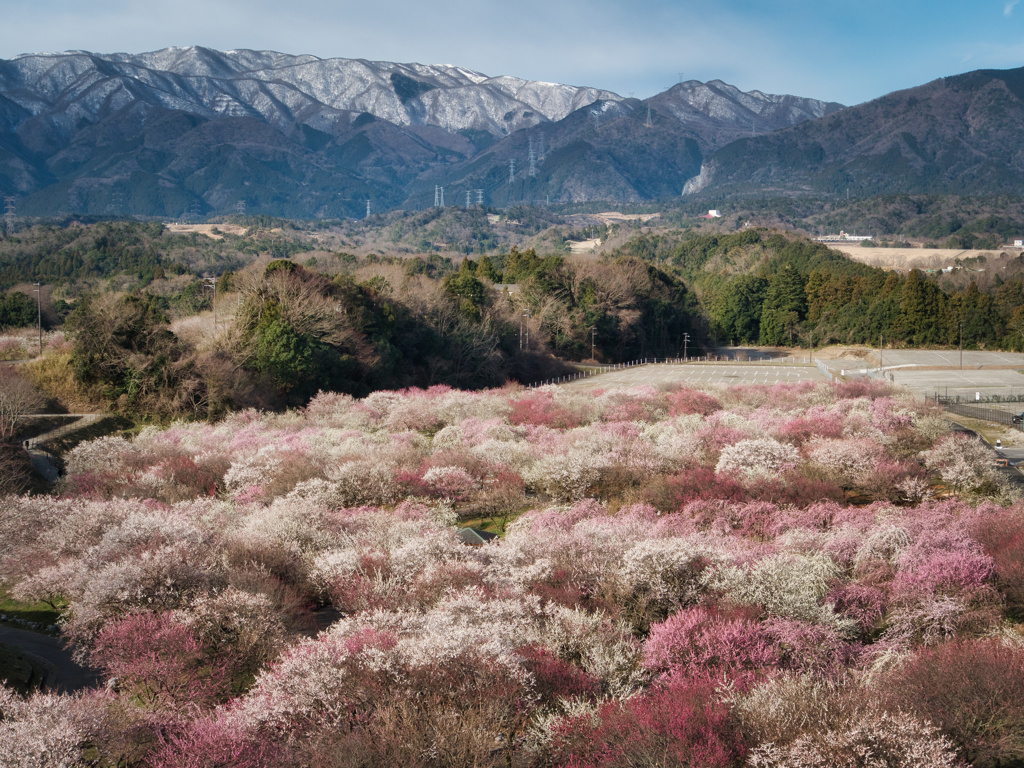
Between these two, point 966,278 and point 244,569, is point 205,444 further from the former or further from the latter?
point 966,278

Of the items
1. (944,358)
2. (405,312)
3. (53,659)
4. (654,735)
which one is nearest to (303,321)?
(405,312)

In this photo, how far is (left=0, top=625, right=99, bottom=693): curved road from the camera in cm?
1318

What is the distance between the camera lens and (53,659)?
1409 cm

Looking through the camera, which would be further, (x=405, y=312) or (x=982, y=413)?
(x=405, y=312)

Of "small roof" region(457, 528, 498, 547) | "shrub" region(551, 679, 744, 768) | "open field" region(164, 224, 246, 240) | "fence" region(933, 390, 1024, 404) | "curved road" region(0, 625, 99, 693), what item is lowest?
"curved road" region(0, 625, 99, 693)

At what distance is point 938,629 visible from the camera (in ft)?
41.9

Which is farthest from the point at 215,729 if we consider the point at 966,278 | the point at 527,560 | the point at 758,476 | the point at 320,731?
the point at 966,278

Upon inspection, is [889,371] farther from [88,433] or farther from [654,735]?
[654,735]

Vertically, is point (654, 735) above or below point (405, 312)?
below

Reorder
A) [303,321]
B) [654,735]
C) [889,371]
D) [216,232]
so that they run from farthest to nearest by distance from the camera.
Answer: [216,232], [889,371], [303,321], [654,735]

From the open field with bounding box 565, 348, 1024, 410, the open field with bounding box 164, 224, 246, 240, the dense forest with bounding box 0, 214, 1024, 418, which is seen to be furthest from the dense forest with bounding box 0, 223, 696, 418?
the open field with bounding box 164, 224, 246, 240

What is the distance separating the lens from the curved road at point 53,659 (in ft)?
43.2

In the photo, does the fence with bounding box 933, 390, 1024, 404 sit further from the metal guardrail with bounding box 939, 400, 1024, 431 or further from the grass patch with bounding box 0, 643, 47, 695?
the grass patch with bounding box 0, 643, 47, 695

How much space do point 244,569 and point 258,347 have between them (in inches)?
1068
